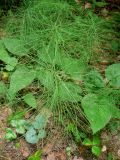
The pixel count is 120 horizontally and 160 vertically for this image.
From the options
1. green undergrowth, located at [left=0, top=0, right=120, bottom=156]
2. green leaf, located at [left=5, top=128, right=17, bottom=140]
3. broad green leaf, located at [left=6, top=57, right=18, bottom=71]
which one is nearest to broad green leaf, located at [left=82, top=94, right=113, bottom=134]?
green undergrowth, located at [left=0, top=0, right=120, bottom=156]

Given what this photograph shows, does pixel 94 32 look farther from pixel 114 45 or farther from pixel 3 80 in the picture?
pixel 3 80

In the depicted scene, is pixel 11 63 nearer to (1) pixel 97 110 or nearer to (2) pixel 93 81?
(2) pixel 93 81

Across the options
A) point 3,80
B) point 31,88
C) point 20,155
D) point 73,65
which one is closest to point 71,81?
point 73,65

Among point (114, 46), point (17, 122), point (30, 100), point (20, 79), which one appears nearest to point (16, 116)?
point (17, 122)

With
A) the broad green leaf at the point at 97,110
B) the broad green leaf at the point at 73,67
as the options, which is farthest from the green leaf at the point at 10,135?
the broad green leaf at the point at 73,67

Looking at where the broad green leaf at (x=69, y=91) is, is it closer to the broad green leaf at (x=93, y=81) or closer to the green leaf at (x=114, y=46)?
the broad green leaf at (x=93, y=81)
